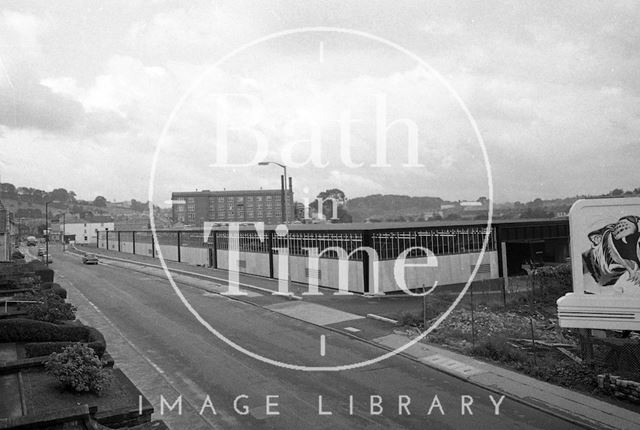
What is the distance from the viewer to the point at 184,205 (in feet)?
250

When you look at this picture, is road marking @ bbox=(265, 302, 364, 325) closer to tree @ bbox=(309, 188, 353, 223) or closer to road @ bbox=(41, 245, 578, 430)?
road @ bbox=(41, 245, 578, 430)

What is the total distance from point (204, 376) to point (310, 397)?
10.7 feet

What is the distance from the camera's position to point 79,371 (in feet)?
32.3

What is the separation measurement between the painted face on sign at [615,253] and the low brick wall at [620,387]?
7.71ft

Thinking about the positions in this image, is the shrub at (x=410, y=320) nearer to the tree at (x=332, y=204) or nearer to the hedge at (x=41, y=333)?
the hedge at (x=41, y=333)

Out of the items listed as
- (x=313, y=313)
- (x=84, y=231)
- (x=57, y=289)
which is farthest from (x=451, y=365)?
(x=84, y=231)

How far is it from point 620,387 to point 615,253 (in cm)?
326

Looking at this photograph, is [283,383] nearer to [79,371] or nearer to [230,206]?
[79,371]

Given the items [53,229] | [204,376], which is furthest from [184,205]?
[53,229]

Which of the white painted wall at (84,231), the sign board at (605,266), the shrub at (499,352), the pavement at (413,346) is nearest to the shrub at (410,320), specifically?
the pavement at (413,346)

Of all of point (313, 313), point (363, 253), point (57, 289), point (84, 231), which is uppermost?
point (363, 253)

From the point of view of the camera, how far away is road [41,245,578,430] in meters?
9.59

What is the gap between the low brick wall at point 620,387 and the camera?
1031 centimetres

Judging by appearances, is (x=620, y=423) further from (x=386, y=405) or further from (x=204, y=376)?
(x=204, y=376)
